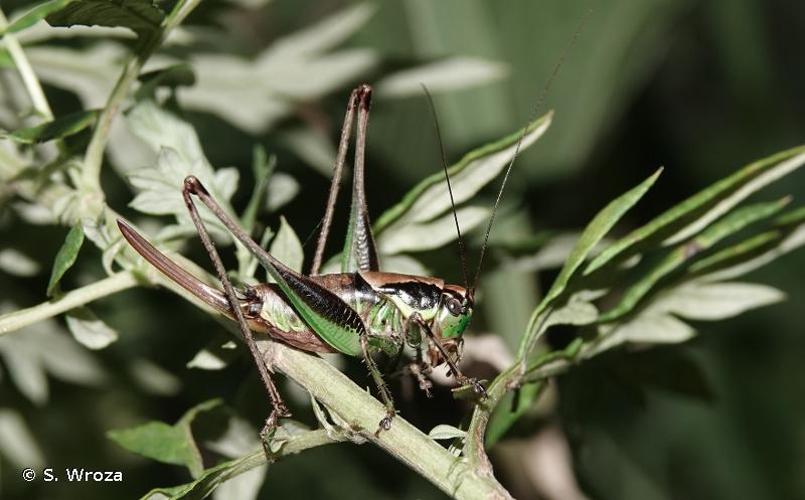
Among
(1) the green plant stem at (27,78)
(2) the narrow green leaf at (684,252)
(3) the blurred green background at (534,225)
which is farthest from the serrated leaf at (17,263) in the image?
(2) the narrow green leaf at (684,252)

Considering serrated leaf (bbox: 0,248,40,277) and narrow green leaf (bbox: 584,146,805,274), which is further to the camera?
serrated leaf (bbox: 0,248,40,277)

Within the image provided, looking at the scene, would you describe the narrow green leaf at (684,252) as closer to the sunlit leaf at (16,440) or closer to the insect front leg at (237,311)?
the insect front leg at (237,311)

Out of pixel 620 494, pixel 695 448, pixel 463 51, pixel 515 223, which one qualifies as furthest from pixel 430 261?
pixel 695 448

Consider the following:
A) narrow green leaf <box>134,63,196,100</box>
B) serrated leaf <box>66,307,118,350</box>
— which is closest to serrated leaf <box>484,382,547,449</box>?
serrated leaf <box>66,307,118,350</box>

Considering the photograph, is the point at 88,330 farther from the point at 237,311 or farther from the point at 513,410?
the point at 513,410

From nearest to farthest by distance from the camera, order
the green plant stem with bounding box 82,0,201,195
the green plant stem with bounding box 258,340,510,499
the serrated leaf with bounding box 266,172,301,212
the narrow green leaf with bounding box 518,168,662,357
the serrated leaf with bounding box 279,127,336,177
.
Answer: the green plant stem with bounding box 258,340,510,499 → the narrow green leaf with bounding box 518,168,662,357 → the green plant stem with bounding box 82,0,201,195 → the serrated leaf with bounding box 266,172,301,212 → the serrated leaf with bounding box 279,127,336,177

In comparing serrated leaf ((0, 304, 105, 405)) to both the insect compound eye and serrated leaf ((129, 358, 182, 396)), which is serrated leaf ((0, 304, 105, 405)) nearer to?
serrated leaf ((129, 358, 182, 396))
